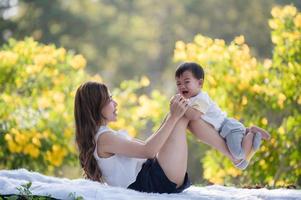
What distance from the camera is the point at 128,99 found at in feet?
25.0

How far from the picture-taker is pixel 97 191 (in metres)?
3.49

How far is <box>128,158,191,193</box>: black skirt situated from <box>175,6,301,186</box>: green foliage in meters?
2.87

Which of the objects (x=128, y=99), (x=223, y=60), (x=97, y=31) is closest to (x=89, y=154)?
(x=223, y=60)

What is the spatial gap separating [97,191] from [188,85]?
108 cm

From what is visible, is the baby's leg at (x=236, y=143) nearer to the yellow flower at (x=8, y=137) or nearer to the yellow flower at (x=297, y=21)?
the yellow flower at (x=297, y=21)

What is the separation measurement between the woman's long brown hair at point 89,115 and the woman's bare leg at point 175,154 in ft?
1.21

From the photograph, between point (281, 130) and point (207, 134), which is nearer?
point (207, 134)

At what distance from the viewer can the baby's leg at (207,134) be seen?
4238mm

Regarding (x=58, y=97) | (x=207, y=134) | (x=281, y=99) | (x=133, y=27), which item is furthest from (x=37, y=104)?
(x=133, y=27)

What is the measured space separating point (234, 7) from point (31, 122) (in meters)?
16.8

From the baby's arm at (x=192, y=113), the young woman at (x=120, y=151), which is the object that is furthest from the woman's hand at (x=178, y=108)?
the baby's arm at (x=192, y=113)

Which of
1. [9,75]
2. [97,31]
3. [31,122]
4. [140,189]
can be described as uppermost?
[97,31]

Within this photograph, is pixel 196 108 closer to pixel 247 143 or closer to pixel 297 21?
pixel 247 143

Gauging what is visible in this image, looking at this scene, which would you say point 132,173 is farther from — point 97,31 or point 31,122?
point 97,31
